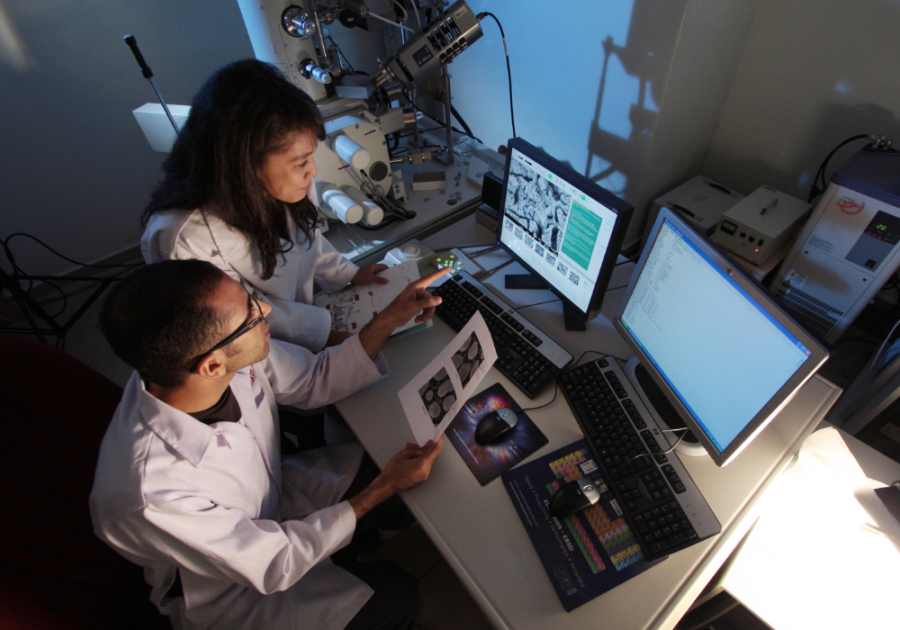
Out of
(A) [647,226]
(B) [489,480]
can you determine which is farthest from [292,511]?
(A) [647,226]

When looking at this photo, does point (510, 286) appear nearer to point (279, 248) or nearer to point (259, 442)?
point (279, 248)

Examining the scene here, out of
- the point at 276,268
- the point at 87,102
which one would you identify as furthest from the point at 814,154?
the point at 87,102

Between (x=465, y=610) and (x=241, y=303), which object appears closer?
(x=241, y=303)

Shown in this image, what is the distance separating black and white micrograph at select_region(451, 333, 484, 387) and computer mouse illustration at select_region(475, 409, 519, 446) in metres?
0.11

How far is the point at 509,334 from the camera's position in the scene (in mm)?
1169

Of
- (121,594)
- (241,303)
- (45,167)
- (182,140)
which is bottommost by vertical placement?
(121,594)

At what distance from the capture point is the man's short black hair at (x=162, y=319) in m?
0.74

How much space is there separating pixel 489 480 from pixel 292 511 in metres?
0.51

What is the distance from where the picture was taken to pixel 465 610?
1.33 meters

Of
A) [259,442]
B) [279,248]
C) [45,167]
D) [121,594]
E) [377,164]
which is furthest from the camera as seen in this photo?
[45,167]

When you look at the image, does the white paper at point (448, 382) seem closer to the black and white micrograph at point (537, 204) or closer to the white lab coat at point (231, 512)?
the white lab coat at point (231, 512)

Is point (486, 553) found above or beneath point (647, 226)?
above

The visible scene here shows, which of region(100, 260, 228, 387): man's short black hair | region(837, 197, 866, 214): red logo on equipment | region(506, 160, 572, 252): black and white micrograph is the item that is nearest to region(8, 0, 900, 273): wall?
region(837, 197, 866, 214): red logo on equipment

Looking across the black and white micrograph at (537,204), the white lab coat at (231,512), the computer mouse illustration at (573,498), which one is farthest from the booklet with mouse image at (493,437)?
the black and white micrograph at (537,204)
